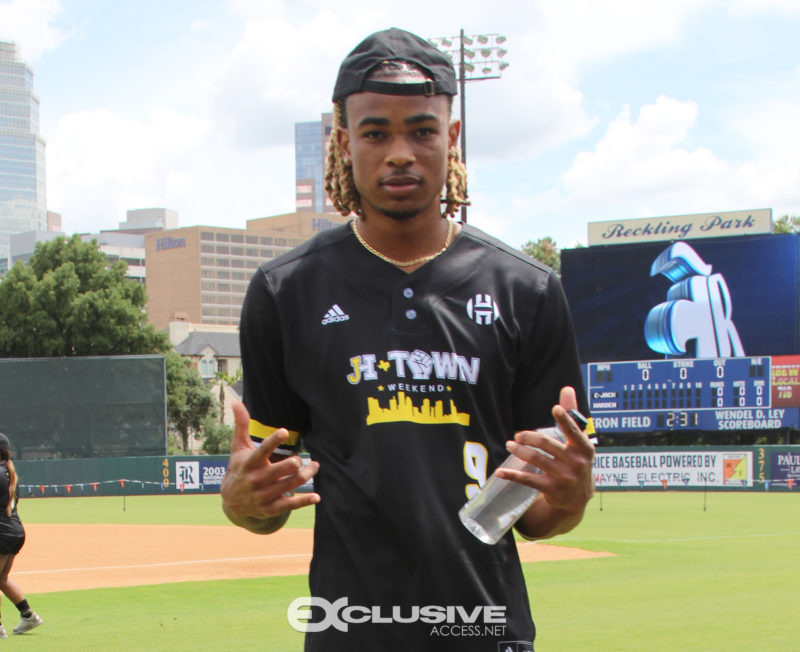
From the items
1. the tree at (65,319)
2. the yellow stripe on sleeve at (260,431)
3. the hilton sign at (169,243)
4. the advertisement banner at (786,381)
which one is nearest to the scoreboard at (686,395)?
the advertisement banner at (786,381)

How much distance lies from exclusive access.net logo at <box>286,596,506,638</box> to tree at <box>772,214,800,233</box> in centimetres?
7861

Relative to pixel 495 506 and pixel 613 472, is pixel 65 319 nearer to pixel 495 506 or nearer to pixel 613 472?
pixel 613 472

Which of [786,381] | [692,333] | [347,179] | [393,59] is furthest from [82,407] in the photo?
[393,59]

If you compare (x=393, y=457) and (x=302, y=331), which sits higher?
(x=302, y=331)

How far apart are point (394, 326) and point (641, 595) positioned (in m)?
10.8

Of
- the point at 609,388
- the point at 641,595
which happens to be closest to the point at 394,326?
the point at 641,595

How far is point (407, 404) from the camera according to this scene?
238 cm

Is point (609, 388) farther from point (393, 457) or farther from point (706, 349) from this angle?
point (393, 457)

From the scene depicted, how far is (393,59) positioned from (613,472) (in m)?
37.8

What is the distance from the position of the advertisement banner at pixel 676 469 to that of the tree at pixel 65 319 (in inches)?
1278

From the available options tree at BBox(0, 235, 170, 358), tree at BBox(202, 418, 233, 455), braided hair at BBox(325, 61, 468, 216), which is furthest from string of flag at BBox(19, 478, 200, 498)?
braided hair at BBox(325, 61, 468, 216)

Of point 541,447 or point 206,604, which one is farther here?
point 206,604

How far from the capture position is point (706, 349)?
128 feet

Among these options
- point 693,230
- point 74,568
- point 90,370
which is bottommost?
point 74,568
